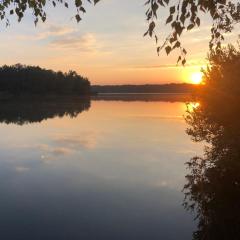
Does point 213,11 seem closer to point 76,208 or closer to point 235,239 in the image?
point 235,239

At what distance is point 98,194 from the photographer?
62.0ft

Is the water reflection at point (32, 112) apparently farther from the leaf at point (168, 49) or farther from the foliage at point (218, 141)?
the leaf at point (168, 49)

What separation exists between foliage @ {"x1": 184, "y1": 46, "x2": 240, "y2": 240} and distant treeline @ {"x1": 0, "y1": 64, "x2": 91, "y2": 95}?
134 m

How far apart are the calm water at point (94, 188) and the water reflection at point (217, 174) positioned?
61 cm

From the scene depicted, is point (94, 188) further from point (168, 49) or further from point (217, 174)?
point (168, 49)

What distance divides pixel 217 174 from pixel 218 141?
6.60 ft

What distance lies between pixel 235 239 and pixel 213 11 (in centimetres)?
1058

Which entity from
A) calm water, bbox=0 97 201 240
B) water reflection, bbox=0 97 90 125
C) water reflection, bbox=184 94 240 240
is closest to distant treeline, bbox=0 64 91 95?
water reflection, bbox=0 97 90 125

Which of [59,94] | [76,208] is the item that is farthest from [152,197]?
[59,94]

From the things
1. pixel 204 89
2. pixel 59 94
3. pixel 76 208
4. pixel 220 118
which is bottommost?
pixel 76 208

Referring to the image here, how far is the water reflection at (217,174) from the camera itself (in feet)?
50.4

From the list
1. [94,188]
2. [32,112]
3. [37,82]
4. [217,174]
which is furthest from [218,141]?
[37,82]

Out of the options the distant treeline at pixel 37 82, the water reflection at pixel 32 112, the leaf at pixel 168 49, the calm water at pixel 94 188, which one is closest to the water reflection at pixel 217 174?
the calm water at pixel 94 188

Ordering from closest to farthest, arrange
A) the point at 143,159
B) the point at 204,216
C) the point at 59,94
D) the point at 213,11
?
the point at 213,11 < the point at 204,216 < the point at 143,159 < the point at 59,94
